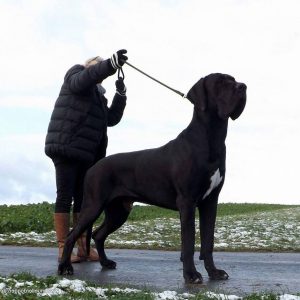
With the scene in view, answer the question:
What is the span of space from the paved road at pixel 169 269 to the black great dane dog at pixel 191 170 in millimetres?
383

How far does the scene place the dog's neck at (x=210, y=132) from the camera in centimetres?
721

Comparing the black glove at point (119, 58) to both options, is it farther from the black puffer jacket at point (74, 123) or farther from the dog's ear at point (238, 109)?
the dog's ear at point (238, 109)

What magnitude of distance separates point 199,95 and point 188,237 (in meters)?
1.46

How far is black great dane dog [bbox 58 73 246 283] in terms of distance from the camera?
23.4 feet

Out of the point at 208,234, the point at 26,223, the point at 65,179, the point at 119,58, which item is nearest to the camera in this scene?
the point at 208,234

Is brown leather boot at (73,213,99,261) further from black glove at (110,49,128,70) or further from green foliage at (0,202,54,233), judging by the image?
green foliage at (0,202,54,233)

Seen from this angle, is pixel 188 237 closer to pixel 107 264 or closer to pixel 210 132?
pixel 210 132

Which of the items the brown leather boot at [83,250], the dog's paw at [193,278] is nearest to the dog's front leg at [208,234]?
the dog's paw at [193,278]

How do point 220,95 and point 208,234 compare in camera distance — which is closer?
point 220,95

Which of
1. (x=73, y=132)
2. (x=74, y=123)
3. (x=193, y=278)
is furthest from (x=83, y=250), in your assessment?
(x=193, y=278)

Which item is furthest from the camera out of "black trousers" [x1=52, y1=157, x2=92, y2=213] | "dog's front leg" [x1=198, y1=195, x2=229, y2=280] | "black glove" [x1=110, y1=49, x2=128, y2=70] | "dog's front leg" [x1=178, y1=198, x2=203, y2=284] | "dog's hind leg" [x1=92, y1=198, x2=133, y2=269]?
"black trousers" [x1=52, y1=157, x2=92, y2=213]

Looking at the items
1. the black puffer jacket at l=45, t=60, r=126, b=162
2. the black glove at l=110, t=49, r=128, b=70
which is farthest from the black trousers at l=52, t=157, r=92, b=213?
the black glove at l=110, t=49, r=128, b=70

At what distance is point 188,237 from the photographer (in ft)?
23.9

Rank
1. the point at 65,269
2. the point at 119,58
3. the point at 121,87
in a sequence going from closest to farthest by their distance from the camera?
the point at 119,58 → the point at 65,269 → the point at 121,87
